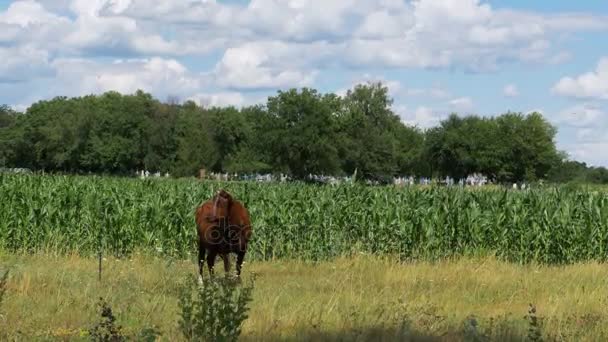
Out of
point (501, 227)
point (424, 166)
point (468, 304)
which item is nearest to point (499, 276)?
point (468, 304)

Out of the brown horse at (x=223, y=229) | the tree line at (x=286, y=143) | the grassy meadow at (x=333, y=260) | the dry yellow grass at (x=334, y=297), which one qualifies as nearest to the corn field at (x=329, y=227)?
the grassy meadow at (x=333, y=260)

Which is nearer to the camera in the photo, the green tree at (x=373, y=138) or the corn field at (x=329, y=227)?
the corn field at (x=329, y=227)

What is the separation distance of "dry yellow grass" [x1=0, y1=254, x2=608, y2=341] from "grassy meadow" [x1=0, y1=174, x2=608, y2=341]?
0.13ft

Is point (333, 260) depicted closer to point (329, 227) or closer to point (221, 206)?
point (329, 227)

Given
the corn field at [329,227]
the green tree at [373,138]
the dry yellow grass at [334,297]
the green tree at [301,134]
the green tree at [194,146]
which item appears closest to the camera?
the dry yellow grass at [334,297]

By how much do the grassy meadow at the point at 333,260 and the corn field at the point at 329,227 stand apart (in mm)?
34

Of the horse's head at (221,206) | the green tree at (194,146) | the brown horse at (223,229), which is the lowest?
the brown horse at (223,229)

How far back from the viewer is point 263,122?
3401 inches

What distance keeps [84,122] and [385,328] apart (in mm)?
107005

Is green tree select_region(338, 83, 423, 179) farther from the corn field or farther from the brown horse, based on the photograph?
the brown horse

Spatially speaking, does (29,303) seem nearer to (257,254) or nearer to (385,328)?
(385,328)

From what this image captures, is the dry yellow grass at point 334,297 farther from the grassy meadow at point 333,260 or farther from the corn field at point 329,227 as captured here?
the corn field at point 329,227

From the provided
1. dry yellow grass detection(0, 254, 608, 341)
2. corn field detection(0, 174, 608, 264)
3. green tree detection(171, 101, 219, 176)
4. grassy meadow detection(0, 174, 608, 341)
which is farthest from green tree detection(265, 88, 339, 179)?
dry yellow grass detection(0, 254, 608, 341)

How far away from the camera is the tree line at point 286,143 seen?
281ft
